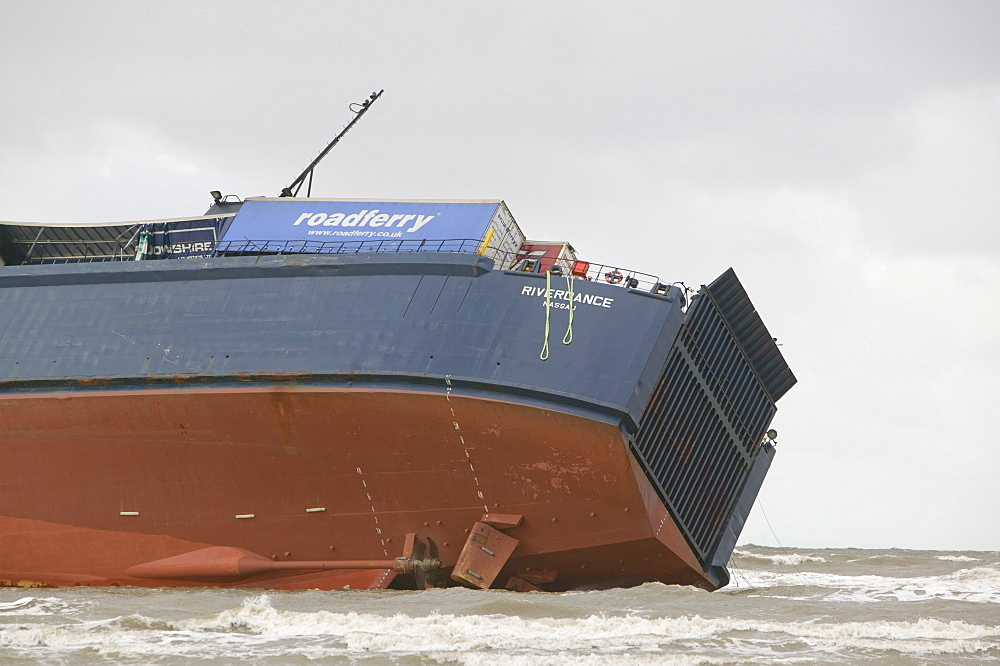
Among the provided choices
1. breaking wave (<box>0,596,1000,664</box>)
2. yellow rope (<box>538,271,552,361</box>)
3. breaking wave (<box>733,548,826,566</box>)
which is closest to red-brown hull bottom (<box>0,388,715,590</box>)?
yellow rope (<box>538,271,552,361</box>)

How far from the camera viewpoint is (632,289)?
61.5ft

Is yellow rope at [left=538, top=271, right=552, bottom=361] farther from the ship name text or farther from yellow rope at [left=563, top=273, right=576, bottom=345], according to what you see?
yellow rope at [left=563, top=273, right=576, bottom=345]

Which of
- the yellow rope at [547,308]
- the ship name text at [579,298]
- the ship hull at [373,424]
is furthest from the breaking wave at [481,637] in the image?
the ship name text at [579,298]

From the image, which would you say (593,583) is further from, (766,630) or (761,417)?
(761,417)

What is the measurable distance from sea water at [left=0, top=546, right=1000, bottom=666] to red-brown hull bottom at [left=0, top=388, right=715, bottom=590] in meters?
0.80

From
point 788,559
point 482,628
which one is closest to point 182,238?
point 482,628

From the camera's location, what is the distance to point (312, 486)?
1934 centimetres

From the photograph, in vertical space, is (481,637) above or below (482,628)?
below

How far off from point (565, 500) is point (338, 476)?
164 inches

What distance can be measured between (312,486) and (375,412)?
2097 mm

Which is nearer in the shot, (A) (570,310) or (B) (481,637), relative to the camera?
(B) (481,637)

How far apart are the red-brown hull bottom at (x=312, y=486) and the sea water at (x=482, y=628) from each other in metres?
0.80

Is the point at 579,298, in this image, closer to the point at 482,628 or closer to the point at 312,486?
the point at 312,486

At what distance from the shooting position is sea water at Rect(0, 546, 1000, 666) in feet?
46.1
